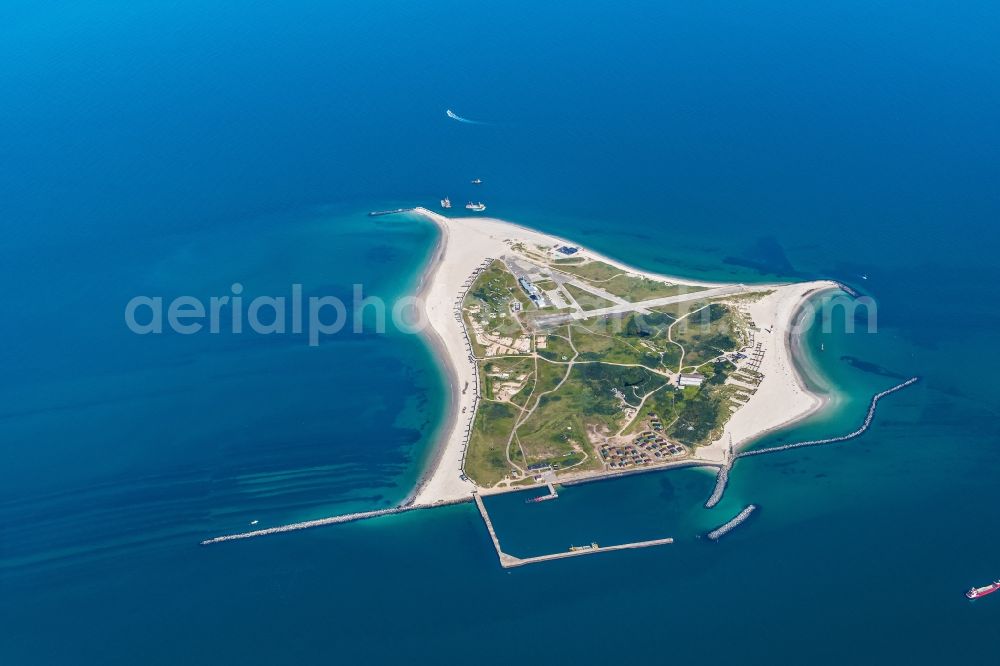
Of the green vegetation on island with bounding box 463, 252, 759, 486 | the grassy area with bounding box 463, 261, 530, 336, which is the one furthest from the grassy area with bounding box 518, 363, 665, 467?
the grassy area with bounding box 463, 261, 530, 336

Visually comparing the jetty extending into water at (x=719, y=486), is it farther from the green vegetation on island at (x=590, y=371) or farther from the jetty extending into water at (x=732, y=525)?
the green vegetation on island at (x=590, y=371)

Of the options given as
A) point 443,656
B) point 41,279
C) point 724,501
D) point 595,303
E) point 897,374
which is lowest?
point 443,656

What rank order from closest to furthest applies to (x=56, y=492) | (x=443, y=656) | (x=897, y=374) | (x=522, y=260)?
(x=443, y=656), (x=56, y=492), (x=897, y=374), (x=522, y=260)

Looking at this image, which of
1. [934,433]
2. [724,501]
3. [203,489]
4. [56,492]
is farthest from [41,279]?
[934,433]

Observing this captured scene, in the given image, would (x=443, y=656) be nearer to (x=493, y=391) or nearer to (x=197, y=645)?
(x=197, y=645)

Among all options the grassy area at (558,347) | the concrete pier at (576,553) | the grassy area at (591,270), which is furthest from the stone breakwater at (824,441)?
the grassy area at (591,270)

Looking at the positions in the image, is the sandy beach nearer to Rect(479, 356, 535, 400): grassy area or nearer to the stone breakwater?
Rect(479, 356, 535, 400): grassy area
